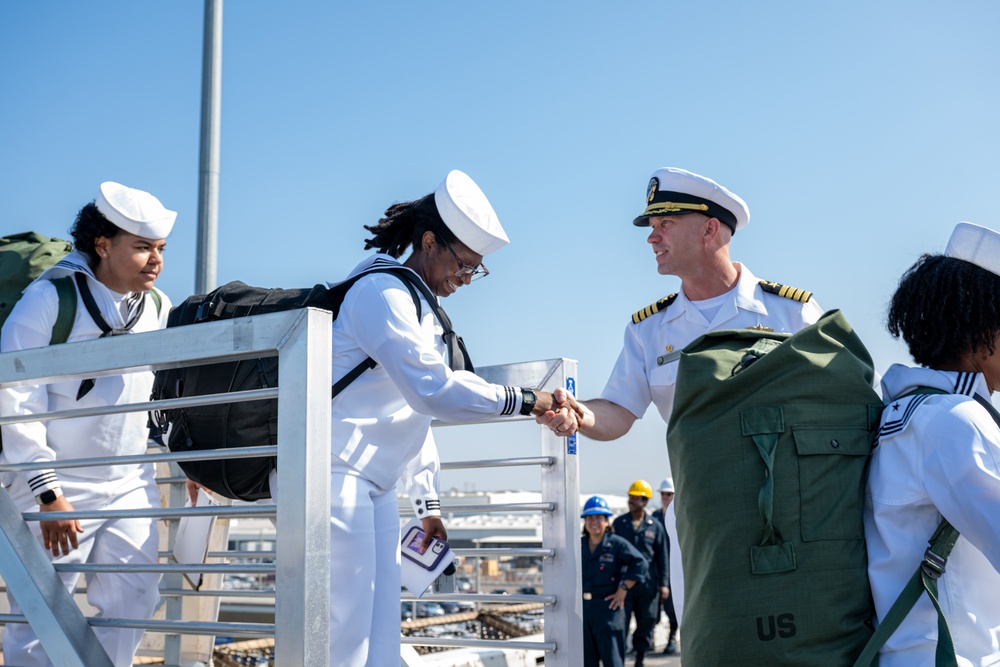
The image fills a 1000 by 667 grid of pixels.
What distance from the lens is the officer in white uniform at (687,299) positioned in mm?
4129

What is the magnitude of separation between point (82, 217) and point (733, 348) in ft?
9.64

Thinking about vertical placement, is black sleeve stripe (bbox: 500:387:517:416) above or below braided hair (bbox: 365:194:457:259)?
below

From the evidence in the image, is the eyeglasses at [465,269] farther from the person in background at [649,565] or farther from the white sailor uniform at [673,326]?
the person in background at [649,565]

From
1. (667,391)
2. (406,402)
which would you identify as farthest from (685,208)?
(406,402)

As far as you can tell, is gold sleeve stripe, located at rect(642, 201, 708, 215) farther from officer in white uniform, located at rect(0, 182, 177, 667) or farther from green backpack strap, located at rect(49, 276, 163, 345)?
green backpack strap, located at rect(49, 276, 163, 345)

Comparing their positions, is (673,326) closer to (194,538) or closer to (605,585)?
(194,538)

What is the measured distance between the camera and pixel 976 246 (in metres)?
2.50

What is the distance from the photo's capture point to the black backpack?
10.8 feet

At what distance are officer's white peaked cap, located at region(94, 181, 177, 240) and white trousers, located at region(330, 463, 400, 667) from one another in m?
1.62

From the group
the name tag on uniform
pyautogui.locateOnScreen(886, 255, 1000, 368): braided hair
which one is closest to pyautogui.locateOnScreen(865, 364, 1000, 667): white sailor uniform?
pyautogui.locateOnScreen(886, 255, 1000, 368): braided hair

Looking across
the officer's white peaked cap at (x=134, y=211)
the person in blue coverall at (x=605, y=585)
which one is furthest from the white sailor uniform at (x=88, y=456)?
the person in blue coverall at (x=605, y=585)

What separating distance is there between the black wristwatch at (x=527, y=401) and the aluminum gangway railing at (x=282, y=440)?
118 centimetres

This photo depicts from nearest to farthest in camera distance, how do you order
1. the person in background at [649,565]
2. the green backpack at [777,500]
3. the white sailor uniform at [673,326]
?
the green backpack at [777,500] < the white sailor uniform at [673,326] < the person in background at [649,565]

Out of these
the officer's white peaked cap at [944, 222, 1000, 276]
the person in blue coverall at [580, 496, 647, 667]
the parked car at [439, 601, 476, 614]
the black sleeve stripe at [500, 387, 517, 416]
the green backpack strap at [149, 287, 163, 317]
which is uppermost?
the green backpack strap at [149, 287, 163, 317]
